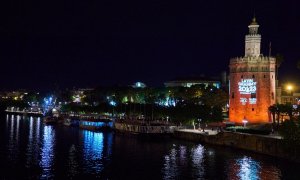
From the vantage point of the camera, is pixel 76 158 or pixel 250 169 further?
pixel 76 158

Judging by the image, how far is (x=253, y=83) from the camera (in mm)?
83812

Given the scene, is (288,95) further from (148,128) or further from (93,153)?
(93,153)

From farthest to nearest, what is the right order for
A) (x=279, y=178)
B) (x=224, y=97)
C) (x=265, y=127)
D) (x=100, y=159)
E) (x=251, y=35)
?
(x=224, y=97), (x=251, y=35), (x=265, y=127), (x=100, y=159), (x=279, y=178)

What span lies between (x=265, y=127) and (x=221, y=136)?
9046 mm

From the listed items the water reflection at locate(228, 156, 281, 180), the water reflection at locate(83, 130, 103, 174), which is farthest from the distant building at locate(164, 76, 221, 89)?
the water reflection at locate(228, 156, 281, 180)

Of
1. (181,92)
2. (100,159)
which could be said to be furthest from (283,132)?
(181,92)

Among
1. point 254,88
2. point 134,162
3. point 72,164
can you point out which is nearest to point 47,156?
point 72,164

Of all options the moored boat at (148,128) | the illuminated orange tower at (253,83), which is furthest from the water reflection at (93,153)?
the illuminated orange tower at (253,83)

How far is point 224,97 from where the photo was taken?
3996 inches

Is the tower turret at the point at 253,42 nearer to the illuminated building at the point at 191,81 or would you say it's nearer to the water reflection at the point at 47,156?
the water reflection at the point at 47,156

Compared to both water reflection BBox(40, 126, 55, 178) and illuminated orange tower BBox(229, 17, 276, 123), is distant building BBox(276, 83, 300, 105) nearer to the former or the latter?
illuminated orange tower BBox(229, 17, 276, 123)

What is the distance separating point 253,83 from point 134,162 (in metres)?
36.0

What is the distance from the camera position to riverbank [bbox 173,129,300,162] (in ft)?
189

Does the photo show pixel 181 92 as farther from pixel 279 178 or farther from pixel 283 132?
pixel 279 178
